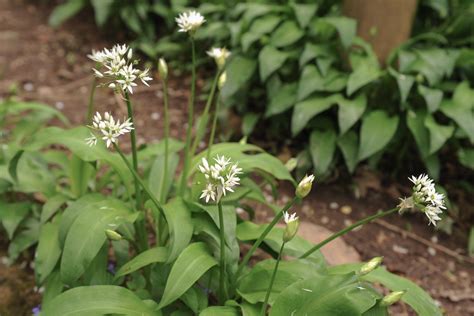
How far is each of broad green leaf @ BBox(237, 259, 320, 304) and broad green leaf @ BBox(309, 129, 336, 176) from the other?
117 cm

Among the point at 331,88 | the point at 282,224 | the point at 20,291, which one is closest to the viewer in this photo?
the point at 20,291

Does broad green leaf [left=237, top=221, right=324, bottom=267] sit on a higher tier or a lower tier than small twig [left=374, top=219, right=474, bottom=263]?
higher

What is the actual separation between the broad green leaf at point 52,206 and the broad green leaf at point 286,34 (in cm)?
157

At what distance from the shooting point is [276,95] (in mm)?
3365

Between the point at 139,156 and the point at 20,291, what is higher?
the point at 139,156

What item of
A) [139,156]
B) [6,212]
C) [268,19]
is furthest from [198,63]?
[6,212]

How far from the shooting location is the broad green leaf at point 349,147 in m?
3.18

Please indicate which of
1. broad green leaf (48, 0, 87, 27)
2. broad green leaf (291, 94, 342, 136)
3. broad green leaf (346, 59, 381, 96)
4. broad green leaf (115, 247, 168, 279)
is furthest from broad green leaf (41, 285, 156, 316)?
broad green leaf (48, 0, 87, 27)

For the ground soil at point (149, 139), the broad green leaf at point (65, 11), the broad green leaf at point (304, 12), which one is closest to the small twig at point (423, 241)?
the ground soil at point (149, 139)

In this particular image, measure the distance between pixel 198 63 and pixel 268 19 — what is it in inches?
37.2

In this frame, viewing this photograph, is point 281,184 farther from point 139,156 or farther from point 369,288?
point 369,288

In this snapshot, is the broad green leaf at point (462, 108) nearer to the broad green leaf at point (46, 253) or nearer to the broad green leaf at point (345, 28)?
the broad green leaf at point (345, 28)

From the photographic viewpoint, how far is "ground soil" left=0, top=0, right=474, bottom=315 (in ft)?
9.06

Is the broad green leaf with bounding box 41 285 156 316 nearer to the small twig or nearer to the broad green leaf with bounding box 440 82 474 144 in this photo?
the small twig
